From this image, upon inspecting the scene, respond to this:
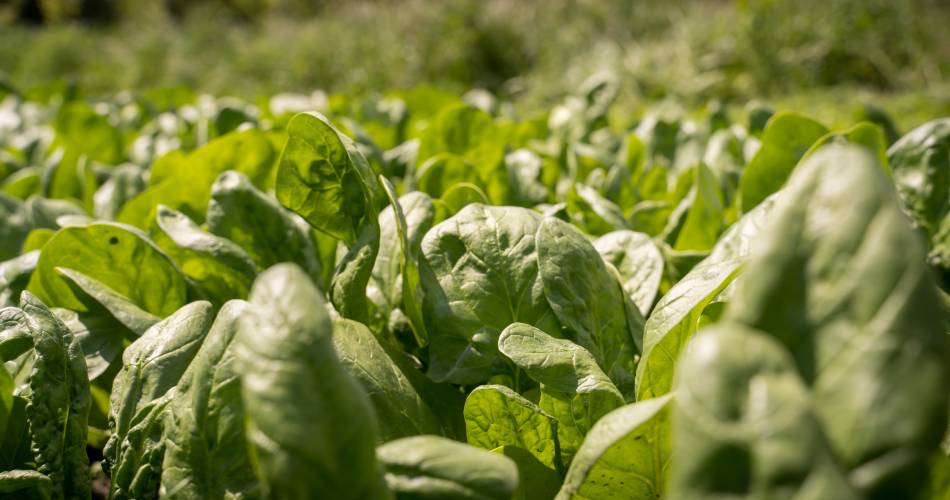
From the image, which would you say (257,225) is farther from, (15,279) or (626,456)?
(626,456)

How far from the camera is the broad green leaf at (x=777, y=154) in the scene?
1548 millimetres

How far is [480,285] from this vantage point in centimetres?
117

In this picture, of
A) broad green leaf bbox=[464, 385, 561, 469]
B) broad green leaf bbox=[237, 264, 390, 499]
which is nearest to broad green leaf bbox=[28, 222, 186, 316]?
broad green leaf bbox=[464, 385, 561, 469]

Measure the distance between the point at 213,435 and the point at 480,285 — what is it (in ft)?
1.47

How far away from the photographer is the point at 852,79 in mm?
9281

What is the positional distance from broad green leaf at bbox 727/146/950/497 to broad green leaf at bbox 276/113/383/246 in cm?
68

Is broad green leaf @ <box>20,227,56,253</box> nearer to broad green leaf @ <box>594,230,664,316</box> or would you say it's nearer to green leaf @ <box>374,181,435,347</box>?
green leaf @ <box>374,181,435,347</box>

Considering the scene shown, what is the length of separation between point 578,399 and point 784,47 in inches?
352

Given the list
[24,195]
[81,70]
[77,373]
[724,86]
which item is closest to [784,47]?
[724,86]

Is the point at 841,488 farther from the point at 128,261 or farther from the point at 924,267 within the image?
the point at 128,261

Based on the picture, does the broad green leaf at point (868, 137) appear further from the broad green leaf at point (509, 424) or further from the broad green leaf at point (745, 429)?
the broad green leaf at point (745, 429)

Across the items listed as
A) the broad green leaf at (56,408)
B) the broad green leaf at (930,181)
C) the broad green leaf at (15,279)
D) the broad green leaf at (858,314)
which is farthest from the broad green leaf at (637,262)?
the broad green leaf at (15,279)

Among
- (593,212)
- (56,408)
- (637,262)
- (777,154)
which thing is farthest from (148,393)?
(777,154)

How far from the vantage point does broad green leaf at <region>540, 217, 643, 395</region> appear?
112 centimetres
